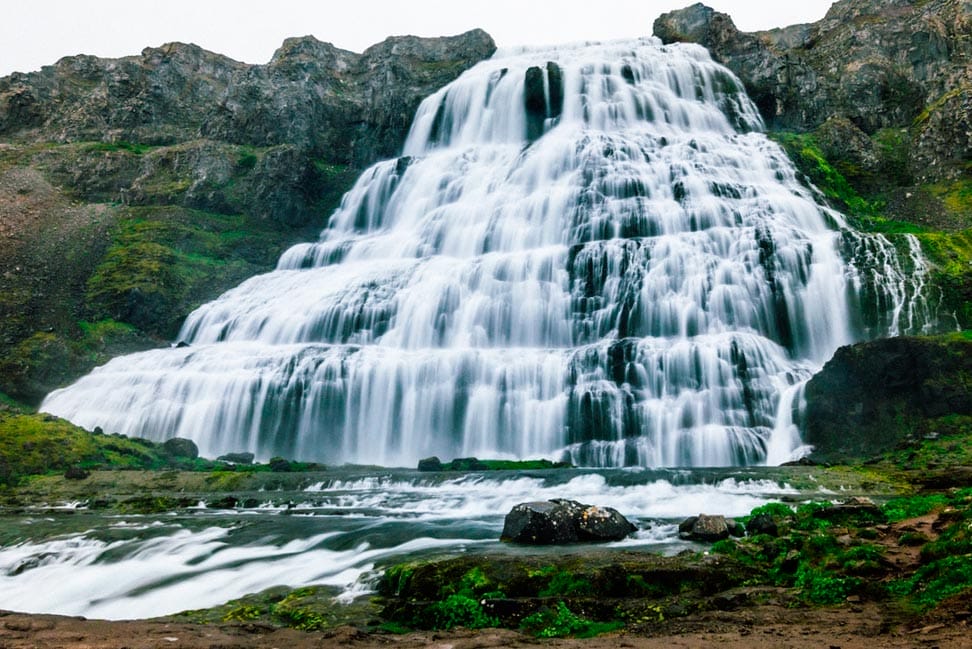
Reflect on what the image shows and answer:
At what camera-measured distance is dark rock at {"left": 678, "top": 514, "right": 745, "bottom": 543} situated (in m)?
10.7

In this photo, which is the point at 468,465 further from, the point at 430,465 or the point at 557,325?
the point at 557,325

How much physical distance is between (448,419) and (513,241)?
13.2 metres

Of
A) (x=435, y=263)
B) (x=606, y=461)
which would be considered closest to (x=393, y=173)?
(x=435, y=263)

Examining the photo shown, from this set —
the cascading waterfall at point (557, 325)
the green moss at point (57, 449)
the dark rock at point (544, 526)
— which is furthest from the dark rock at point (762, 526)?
the green moss at point (57, 449)

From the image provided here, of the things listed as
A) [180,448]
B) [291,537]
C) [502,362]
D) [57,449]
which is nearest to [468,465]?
[502,362]

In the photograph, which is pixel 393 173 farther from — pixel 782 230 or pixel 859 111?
pixel 859 111

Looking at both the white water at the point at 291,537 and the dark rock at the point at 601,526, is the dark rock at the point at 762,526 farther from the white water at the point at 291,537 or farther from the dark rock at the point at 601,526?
the dark rock at the point at 601,526

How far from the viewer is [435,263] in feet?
123

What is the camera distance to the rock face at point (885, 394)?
70.5 ft

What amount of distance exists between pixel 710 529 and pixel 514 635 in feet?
16.9

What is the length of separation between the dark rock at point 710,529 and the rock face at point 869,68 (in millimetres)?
40579

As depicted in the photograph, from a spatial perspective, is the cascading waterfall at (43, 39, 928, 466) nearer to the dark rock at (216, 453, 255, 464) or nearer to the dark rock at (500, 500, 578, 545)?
the dark rock at (216, 453, 255, 464)

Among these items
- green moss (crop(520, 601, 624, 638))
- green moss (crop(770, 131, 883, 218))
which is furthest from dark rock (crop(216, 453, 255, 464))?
green moss (crop(770, 131, 883, 218))

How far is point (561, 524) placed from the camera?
436 inches
